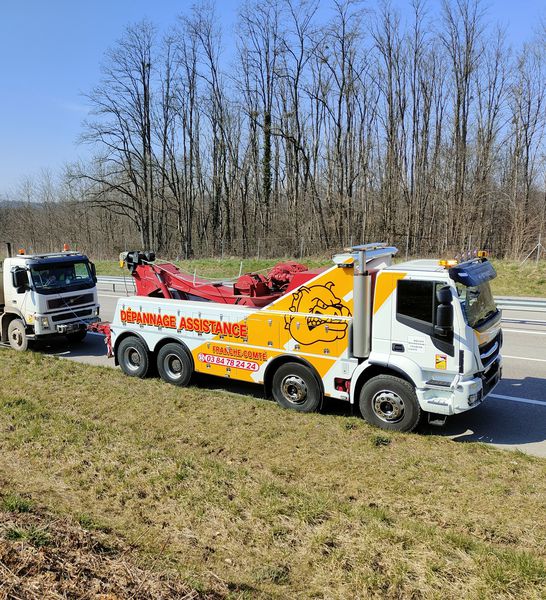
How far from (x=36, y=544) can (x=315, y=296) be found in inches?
180

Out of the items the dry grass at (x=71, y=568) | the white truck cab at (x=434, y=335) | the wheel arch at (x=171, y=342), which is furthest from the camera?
the wheel arch at (x=171, y=342)

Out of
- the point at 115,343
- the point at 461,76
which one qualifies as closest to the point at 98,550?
the point at 115,343

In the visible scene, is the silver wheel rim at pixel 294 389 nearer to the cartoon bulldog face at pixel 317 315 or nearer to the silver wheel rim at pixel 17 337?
the cartoon bulldog face at pixel 317 315

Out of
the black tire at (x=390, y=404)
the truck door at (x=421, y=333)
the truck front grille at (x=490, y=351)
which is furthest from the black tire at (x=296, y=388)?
the truck front grille at (x=490, y=351)

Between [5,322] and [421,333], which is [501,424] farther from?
[5,322]

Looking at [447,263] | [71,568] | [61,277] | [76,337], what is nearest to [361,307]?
[447,263]

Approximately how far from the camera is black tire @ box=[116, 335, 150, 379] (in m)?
9.59

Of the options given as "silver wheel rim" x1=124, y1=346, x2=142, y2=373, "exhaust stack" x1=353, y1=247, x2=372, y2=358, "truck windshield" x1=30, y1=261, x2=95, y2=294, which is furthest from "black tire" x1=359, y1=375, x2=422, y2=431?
"truck windshield" x1=30, y1=261, x2=95, y2=294

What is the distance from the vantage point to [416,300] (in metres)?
6.46

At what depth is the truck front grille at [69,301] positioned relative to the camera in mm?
12023

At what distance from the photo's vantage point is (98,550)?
396cm

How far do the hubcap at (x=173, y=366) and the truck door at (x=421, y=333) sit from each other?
4.13 m

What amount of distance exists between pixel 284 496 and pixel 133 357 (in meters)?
5.61

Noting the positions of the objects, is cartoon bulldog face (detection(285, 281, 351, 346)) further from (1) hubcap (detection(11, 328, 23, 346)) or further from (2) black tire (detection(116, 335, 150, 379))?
(1) hubcap (detection(11, 328, 23, 346))
